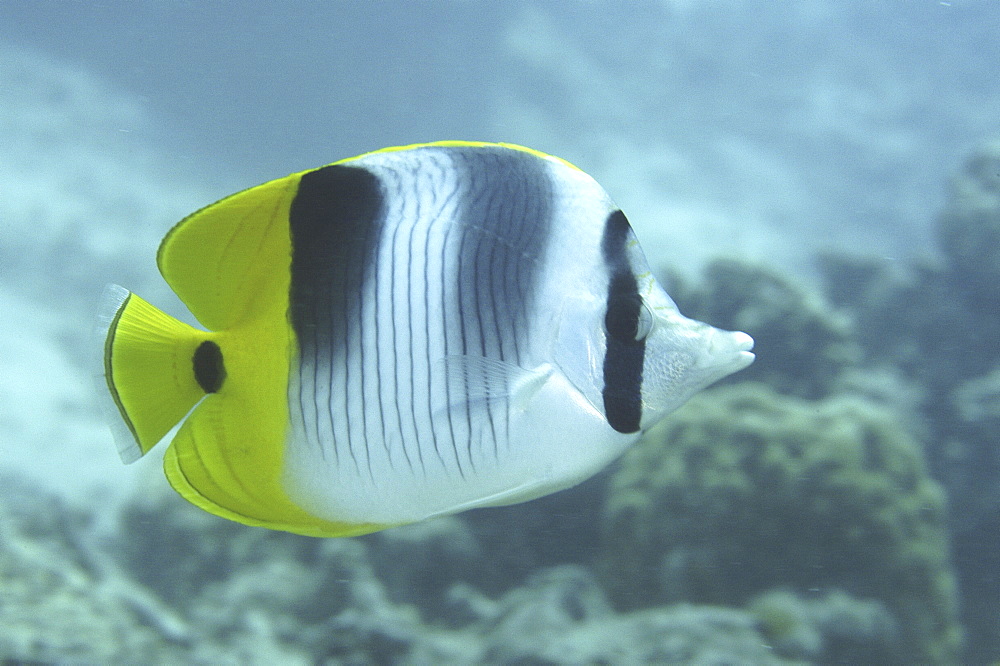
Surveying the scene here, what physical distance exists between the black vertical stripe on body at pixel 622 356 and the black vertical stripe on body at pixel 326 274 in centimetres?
26

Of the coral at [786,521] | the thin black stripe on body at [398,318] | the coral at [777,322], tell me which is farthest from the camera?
the coral at [777,322]

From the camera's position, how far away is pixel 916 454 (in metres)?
2.39

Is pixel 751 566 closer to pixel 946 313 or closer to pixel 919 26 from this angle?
pixel 946 313

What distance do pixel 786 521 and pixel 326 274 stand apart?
1.98m

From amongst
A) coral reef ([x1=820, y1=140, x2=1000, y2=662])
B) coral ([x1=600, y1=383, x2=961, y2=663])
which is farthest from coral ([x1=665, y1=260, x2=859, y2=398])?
coral ([x1=600, y1=383, x2=961, y2=663])

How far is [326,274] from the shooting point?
655 millimetres

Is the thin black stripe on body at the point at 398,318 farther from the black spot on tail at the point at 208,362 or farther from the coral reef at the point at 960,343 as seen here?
the coral reef at the point at 960,343

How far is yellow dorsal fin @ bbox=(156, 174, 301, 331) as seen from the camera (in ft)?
2.14

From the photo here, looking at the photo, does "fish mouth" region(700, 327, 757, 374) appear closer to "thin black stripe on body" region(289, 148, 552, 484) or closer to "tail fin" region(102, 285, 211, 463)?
"thin black stripe on body" region(289, 148, 552, 484)

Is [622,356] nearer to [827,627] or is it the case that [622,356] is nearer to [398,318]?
[398,318]

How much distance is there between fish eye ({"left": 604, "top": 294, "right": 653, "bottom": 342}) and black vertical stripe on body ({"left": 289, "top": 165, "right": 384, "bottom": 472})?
26cm

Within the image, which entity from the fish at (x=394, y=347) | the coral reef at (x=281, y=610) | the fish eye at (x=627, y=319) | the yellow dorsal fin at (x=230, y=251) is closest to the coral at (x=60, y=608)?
the coral reef at (x=281, y=610)

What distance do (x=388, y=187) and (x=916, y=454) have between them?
2.52 meters

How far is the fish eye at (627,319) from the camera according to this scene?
2.19ft
